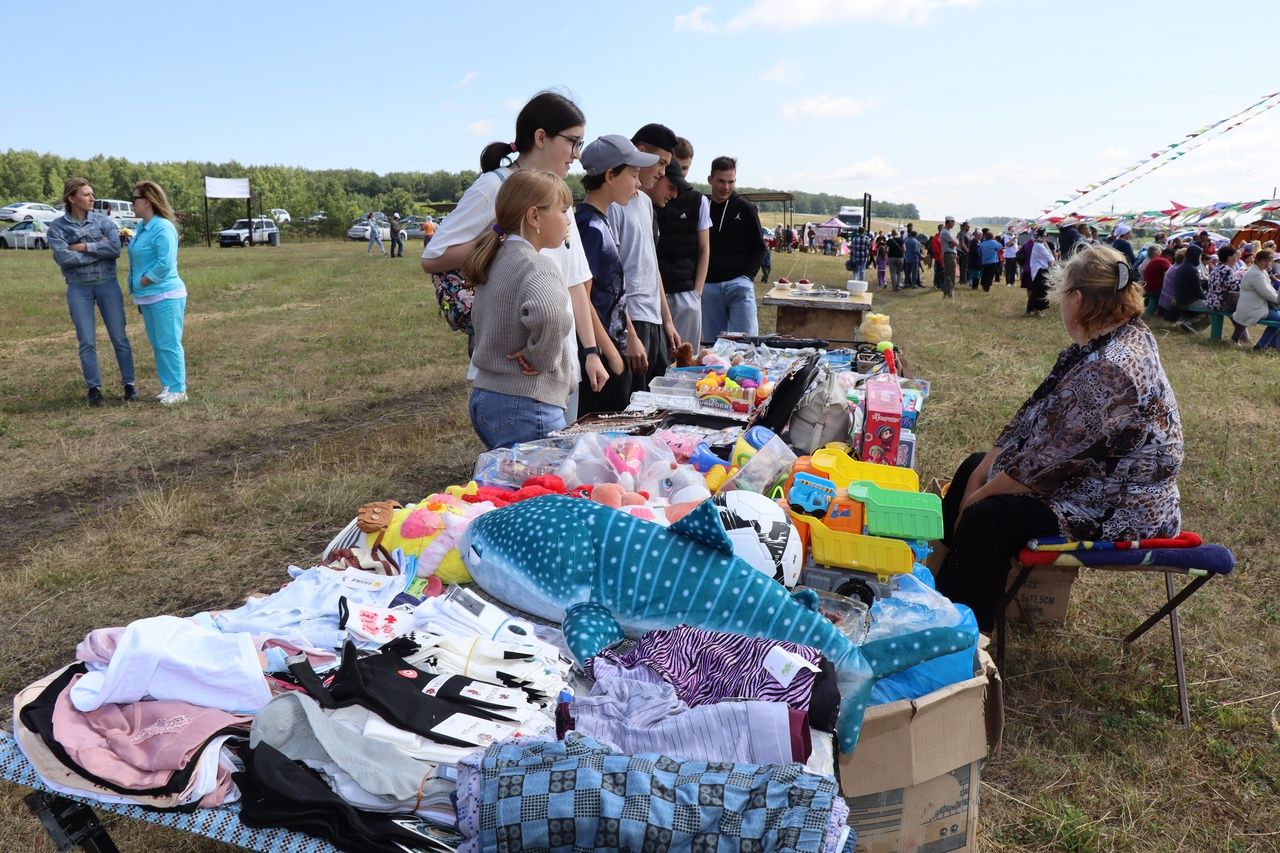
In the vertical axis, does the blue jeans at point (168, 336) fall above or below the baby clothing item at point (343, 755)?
above

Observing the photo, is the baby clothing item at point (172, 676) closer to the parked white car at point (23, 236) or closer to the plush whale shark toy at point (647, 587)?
the plush whale shark toy at point (647, 587)

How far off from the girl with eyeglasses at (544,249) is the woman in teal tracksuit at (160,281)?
4043 mm

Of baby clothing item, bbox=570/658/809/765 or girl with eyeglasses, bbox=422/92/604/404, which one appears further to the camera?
girl with eyeglasses, bbox=422/92/604/404

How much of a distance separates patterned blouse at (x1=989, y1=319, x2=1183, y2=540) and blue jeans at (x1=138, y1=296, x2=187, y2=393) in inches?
242

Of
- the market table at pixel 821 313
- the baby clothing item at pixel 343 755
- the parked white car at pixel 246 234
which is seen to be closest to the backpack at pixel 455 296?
the baby clothing item at pixel 343 755

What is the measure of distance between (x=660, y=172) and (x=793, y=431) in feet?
6.39

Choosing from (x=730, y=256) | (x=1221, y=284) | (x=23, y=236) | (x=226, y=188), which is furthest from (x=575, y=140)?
(x=226, y=188)

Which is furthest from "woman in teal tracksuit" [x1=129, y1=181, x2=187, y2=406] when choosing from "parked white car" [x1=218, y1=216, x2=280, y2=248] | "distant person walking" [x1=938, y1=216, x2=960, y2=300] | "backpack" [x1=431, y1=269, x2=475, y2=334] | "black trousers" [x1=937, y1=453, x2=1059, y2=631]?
"parked white car" [x1=218, y1=216, x2=280, y2=248]

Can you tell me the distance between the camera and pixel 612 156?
3.83 m

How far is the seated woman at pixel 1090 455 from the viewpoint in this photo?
2809mm

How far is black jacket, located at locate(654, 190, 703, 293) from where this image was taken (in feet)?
17.5

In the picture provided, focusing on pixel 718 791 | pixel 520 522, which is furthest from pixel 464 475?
pixel 718 791

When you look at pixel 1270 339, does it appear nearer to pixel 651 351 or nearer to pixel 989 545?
pixel 651 351

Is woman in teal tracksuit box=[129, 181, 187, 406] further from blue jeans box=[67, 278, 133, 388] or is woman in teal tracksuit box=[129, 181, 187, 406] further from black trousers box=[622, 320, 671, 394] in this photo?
black trousers box=[622, 320, 671, 394]
